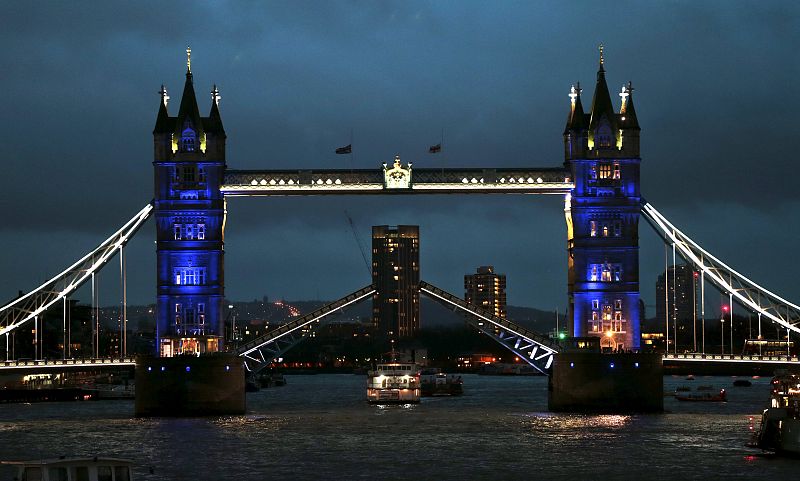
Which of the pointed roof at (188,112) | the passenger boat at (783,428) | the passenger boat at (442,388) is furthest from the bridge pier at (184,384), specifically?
the passenger boat at (442,388)

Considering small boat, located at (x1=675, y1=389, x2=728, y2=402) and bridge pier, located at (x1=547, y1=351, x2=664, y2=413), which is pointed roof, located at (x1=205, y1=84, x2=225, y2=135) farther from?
small boat, located at (x1=675, y1=389, x2=728, y2=402)

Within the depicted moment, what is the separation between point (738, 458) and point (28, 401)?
8209cm

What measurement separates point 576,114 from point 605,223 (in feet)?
22.7

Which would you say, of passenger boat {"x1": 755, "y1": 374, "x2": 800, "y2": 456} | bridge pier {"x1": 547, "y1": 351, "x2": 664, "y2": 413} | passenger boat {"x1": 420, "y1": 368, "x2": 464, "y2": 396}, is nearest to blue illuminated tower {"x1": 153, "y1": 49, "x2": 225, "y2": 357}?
bridge pier {"x1": 547, "y1": 351, "x2": 664, "y2": 413}

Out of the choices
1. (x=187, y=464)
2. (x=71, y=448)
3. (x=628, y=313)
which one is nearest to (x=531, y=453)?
(x=187, y=464)

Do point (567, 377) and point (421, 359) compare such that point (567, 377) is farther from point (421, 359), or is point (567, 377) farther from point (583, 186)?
point (421, 359)

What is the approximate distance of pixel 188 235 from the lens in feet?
346

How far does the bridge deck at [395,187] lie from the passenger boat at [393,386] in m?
27.8

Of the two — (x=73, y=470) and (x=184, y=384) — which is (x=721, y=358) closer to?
(x=184, y=384)

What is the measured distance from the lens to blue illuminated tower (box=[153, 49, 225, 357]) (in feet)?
345

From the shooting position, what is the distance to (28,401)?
144m

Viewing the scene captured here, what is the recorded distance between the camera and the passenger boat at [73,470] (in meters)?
53.4

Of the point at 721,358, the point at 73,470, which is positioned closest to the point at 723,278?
the point at 721,358

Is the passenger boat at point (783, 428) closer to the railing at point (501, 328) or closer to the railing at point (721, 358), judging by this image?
the railing at point (721, 358)
